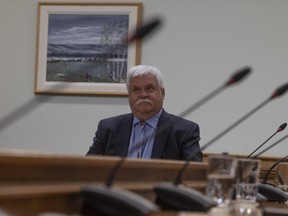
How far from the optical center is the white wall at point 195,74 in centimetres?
460

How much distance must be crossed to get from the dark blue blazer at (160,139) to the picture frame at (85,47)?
3.27 ft

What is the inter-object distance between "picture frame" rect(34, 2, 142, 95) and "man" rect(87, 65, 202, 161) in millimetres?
943

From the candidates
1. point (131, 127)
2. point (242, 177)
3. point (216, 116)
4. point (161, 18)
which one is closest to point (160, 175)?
point (242, 177)

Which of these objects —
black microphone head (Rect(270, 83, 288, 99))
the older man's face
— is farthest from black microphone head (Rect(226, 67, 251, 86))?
the older man's face

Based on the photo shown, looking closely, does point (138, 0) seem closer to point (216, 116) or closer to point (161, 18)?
point (216, 116)

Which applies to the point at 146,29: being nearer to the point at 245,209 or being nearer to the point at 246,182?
the point at 245,209

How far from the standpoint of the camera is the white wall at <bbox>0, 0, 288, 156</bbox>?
4598mm

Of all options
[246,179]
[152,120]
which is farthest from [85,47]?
[246,179]

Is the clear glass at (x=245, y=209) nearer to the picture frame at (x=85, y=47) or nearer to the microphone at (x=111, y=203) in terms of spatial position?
the microphone at (x=111, y=203)

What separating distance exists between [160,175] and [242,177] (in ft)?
1.00

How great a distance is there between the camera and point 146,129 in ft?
12.2

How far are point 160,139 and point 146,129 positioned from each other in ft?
0.57

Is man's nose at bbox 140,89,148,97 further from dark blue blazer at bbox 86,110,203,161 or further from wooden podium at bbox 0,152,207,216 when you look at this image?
wooden podium at bbox 0,152,207,216

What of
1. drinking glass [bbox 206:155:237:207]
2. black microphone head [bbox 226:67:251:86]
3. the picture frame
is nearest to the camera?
black microphone head [bbox 226:67:251:86]
